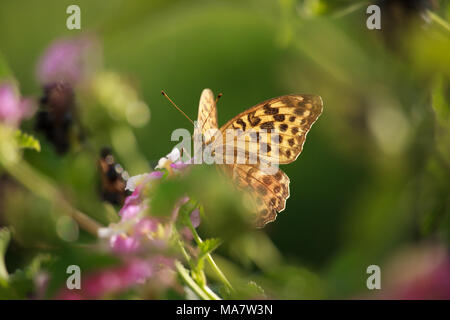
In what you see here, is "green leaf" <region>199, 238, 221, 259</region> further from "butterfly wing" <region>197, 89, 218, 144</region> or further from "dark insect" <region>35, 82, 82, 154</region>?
"dark insect" <region>35, 82, 82, 154</region>

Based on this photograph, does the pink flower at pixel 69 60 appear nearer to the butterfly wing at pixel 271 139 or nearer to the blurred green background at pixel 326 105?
the blurred green background at pixel 326 105

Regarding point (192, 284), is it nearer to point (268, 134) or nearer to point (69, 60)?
point (268, 134)

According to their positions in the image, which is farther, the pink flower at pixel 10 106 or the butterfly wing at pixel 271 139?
the pink flower at pixel 10 106

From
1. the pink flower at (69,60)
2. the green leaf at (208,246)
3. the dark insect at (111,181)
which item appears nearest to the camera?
the green leaf at (208,246)

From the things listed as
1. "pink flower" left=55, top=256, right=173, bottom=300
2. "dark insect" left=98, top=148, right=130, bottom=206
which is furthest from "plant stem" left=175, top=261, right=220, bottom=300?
"dark insect" left=98, top=148, right=130, bottom=206

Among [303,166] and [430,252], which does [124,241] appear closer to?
[430,252]

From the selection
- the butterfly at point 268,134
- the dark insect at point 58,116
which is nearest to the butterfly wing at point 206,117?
the butterfly at point 268,134
